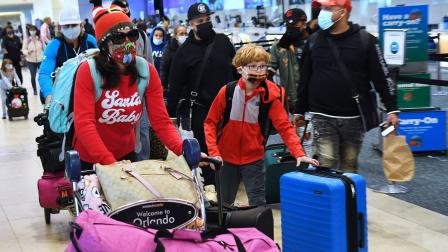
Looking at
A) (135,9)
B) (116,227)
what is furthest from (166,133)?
(135,9)

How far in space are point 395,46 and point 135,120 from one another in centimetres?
431

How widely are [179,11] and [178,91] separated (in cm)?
2202

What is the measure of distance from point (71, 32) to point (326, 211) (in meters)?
3.26

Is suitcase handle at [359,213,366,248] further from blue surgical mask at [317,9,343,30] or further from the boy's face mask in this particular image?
blue surgical mask at [317,9,343,30]

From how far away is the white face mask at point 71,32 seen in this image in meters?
5.98

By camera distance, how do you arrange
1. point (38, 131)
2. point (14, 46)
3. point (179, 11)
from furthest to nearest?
point (179, 11), point (14, 46), point (38, 131)

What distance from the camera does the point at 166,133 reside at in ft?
12.1

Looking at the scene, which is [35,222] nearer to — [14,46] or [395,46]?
[395,46]

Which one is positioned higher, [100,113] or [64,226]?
[100,113]

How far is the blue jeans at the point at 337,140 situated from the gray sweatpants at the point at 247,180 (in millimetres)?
503

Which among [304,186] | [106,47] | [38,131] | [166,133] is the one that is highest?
[106,47]

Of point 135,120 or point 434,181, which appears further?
point 434,181

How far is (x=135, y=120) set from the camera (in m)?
3.72

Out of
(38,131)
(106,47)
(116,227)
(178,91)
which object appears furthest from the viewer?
(38,131)
